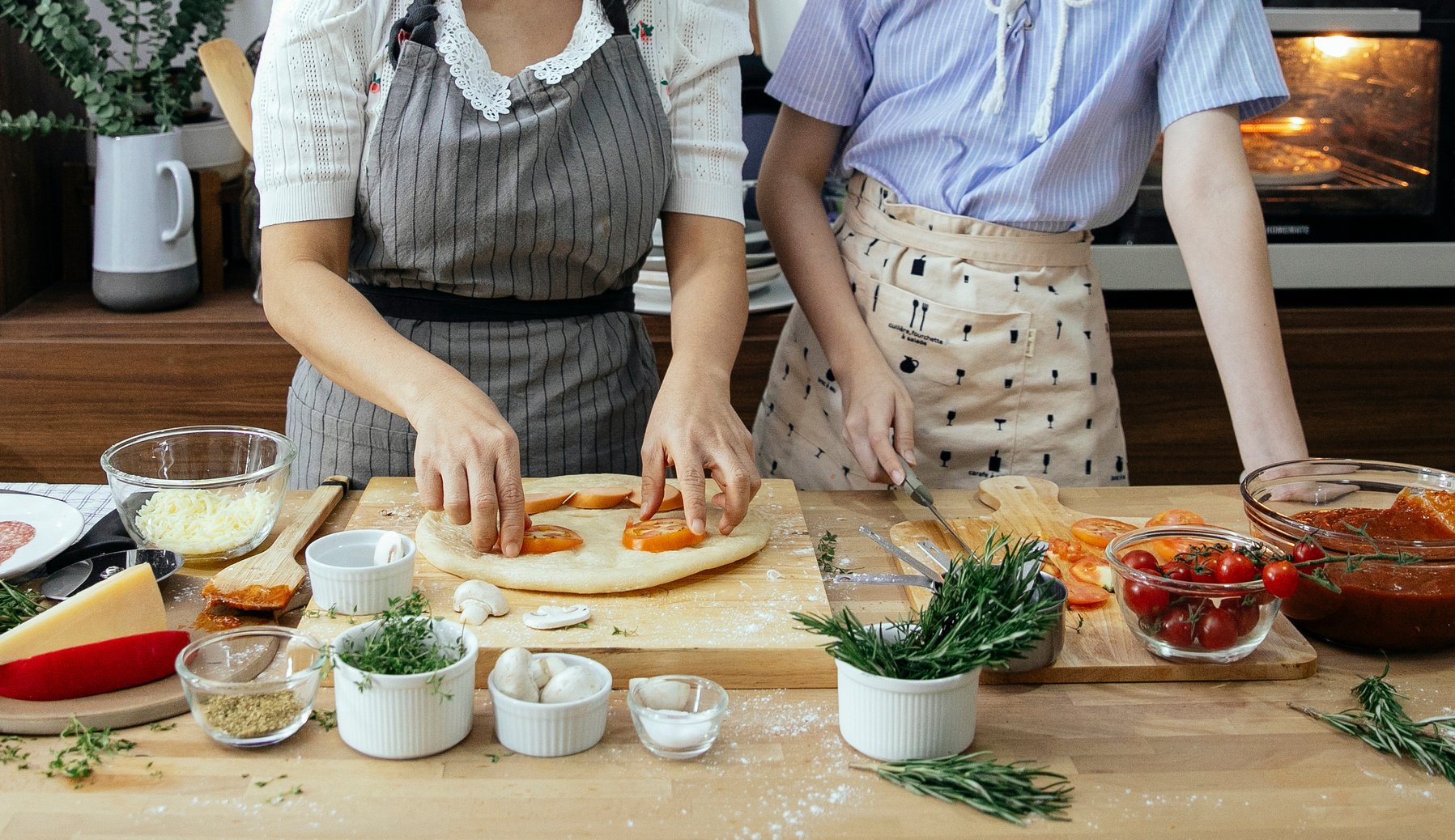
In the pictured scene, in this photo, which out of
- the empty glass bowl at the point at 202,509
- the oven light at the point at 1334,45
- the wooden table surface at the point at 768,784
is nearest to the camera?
the wooden table surface at the point at 768,784

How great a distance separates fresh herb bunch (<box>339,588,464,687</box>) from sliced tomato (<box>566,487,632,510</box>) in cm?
39

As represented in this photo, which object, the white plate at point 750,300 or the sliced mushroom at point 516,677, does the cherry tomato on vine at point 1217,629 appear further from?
the white plate at point 750,300

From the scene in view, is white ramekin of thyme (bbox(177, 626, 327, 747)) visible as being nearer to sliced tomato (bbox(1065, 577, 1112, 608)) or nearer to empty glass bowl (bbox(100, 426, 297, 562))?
empty glass bowl (bbox(100, 426, 297, 562))

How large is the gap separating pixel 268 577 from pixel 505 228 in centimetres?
47

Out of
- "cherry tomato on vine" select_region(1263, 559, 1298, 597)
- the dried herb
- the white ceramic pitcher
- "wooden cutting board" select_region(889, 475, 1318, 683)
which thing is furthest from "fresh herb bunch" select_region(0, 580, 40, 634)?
the white ceramic pitcher

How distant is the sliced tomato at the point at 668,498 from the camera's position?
4.33 ft

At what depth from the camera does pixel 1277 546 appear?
1104 mm

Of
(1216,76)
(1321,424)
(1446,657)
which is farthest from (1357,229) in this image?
(1446,657)

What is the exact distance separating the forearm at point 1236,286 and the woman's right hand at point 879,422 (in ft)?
1.16

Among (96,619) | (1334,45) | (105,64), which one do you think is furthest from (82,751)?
(1334,45)

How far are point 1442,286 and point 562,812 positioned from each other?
2.24m

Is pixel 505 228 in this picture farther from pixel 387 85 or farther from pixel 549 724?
pixel 549 724

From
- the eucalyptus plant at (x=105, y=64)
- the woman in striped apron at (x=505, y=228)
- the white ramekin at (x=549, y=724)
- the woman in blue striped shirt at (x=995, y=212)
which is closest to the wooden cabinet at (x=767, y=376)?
the eucalyptus plant at (x=105, y=64)

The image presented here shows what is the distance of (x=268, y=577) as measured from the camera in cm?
114
